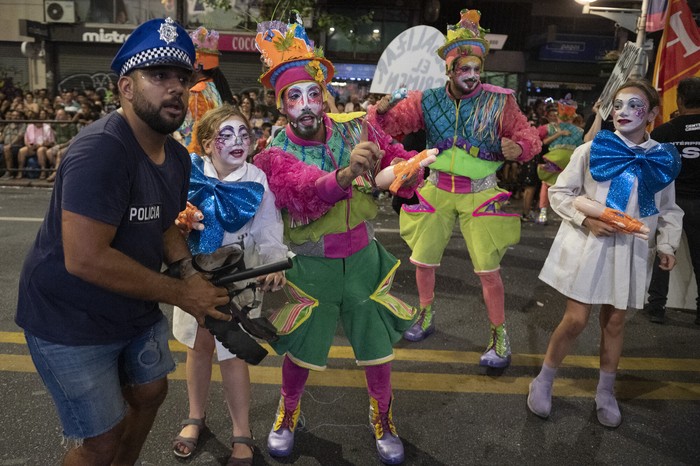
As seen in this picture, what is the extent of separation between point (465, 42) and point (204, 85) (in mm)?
1848

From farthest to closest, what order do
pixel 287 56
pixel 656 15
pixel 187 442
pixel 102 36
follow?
pixel 102 36
pixel 656 15
pixel 187 442
pixel 287 56

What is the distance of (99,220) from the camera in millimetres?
1662

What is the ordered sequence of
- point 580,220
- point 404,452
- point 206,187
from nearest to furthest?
point 206,187 < point 404,452 < point 580,220

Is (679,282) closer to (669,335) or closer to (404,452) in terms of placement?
(669,335)

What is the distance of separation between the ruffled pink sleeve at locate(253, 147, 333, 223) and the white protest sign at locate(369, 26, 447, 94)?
119 inches

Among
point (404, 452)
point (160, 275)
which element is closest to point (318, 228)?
point (160, 275)

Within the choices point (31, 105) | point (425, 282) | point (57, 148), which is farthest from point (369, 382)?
point (31, 105)

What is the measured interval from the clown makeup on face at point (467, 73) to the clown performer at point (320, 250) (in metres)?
1.16

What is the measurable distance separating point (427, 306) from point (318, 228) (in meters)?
1.82

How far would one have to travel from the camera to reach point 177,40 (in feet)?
6.20

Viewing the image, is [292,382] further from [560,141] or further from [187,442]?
[560,141]

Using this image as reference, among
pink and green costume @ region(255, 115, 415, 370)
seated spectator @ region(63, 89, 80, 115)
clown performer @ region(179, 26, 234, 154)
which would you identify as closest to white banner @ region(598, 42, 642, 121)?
pink and green costume @ region(255, 115, 415, 370)

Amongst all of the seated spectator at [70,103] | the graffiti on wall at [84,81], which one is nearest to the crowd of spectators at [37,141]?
the seated spectator at [70,103]

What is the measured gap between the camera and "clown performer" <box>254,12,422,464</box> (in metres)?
2.64
